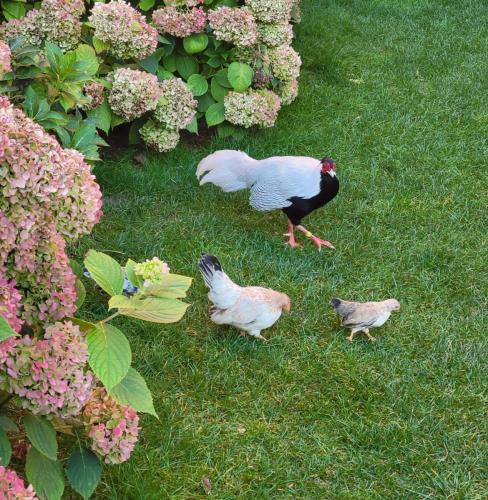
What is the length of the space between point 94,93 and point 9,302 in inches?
109

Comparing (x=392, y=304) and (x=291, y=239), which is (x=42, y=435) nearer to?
(x=392, y=304)

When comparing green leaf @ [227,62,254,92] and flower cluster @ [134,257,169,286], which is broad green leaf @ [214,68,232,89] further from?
flower cluster @ [134,257,169,286]

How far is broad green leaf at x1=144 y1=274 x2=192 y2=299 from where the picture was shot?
200 centimetres

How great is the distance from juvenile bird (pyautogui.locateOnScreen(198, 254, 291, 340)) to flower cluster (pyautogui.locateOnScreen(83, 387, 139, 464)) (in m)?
0.91

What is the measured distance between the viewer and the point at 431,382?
2.97 m

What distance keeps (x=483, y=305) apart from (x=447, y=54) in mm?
3896

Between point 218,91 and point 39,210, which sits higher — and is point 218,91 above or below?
below

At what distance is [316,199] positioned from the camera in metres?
3.67

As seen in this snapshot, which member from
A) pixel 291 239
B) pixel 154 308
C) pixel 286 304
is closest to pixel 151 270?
pixel 154 308

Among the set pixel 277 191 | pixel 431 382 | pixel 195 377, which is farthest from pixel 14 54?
pixel 431 382

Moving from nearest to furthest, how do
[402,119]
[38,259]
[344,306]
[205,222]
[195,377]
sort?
[38,259] < [195,377] < [344,306] < [205,222] < [402,119]

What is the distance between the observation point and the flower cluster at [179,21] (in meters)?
4.47

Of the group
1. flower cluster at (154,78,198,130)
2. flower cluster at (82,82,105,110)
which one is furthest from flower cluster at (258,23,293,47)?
flower cluster at (82,82,105,110)

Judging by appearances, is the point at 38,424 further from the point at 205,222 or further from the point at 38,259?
the point at 205,222
